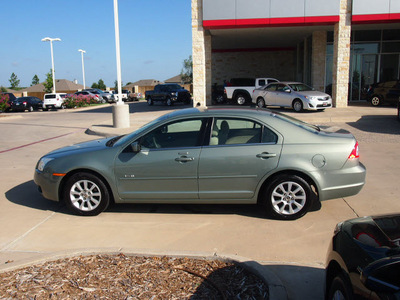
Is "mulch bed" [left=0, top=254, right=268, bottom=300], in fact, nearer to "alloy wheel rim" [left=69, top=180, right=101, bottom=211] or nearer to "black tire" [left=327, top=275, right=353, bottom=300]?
"black tire" [left=327, top=275, right=353, bottom=300]

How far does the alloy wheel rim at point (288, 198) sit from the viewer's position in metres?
5.25

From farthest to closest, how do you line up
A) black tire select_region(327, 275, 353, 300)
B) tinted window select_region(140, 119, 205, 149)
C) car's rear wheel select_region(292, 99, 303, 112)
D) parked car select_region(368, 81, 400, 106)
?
parked car select_region(368, 81, 400, 106) < car's rear wheel select_region(292, 99, 303, 112) < tinted window select_region(140, 119, 205, 149) < black tire select_region(327, 275, 353, 300)

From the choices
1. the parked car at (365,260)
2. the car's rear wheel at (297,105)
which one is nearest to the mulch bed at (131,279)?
the parked car at (365,260)

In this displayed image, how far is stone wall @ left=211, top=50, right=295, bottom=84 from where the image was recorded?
33.4m

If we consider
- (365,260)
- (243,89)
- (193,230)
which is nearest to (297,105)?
(243,89)

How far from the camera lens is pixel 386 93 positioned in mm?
20969

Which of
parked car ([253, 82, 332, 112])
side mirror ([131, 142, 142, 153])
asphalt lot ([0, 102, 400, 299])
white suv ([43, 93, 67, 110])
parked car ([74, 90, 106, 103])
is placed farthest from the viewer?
parked car ([74, 90, 106, 103])

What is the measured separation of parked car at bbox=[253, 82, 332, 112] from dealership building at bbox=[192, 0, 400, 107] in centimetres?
265

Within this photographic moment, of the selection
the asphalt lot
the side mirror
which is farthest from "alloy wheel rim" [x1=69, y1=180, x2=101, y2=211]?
the side mirror

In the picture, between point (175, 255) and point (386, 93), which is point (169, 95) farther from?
point (175, 255)

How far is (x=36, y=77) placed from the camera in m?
90.9

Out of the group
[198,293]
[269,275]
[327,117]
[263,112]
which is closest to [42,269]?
[198,293]

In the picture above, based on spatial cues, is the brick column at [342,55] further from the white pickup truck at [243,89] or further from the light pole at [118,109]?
the light pole at [118,109]

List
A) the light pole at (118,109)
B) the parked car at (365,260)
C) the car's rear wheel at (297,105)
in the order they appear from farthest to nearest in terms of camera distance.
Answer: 1. the car's rear wheel at (297,105)
2. the light pole at (118,109)
3. the parked car at (365,260)
